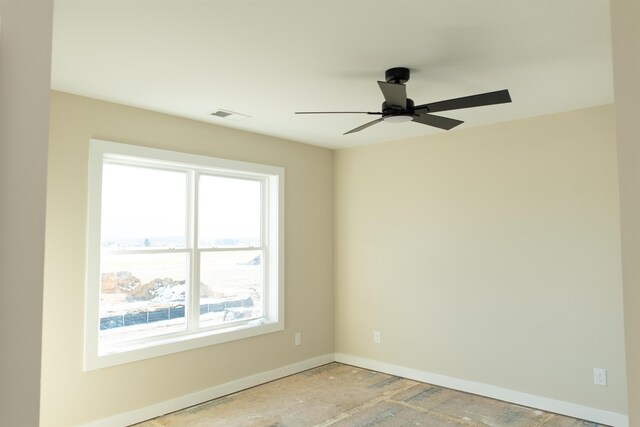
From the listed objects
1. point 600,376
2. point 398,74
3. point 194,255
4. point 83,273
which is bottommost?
point 600,376

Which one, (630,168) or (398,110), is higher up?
(398,110)

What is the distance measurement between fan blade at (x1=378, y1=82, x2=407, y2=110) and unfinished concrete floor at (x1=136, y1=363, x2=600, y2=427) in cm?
253

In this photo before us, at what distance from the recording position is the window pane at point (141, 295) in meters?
3.70

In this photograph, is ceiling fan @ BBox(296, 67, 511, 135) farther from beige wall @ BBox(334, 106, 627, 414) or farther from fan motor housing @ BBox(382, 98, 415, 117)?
beige wall @ BBox(334, 106, 627, 414)

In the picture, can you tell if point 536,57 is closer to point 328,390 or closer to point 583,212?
point 583,212

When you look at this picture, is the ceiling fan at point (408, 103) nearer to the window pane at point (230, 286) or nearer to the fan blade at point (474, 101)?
the fan blade at point (474, 101)

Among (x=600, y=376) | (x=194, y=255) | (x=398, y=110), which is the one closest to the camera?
(x=398, y=110)

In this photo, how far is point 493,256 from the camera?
14.1 ft

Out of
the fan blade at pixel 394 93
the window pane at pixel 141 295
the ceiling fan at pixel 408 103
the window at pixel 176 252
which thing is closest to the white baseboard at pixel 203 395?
the window at pixel 176 252

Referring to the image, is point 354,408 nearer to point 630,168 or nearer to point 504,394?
point 504,394

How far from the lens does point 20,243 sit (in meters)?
1.02

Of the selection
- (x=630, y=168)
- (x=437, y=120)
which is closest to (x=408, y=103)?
(x=437, y=120)

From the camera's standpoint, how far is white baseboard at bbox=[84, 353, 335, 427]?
356 cm

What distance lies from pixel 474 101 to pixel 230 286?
3059 millimetres
